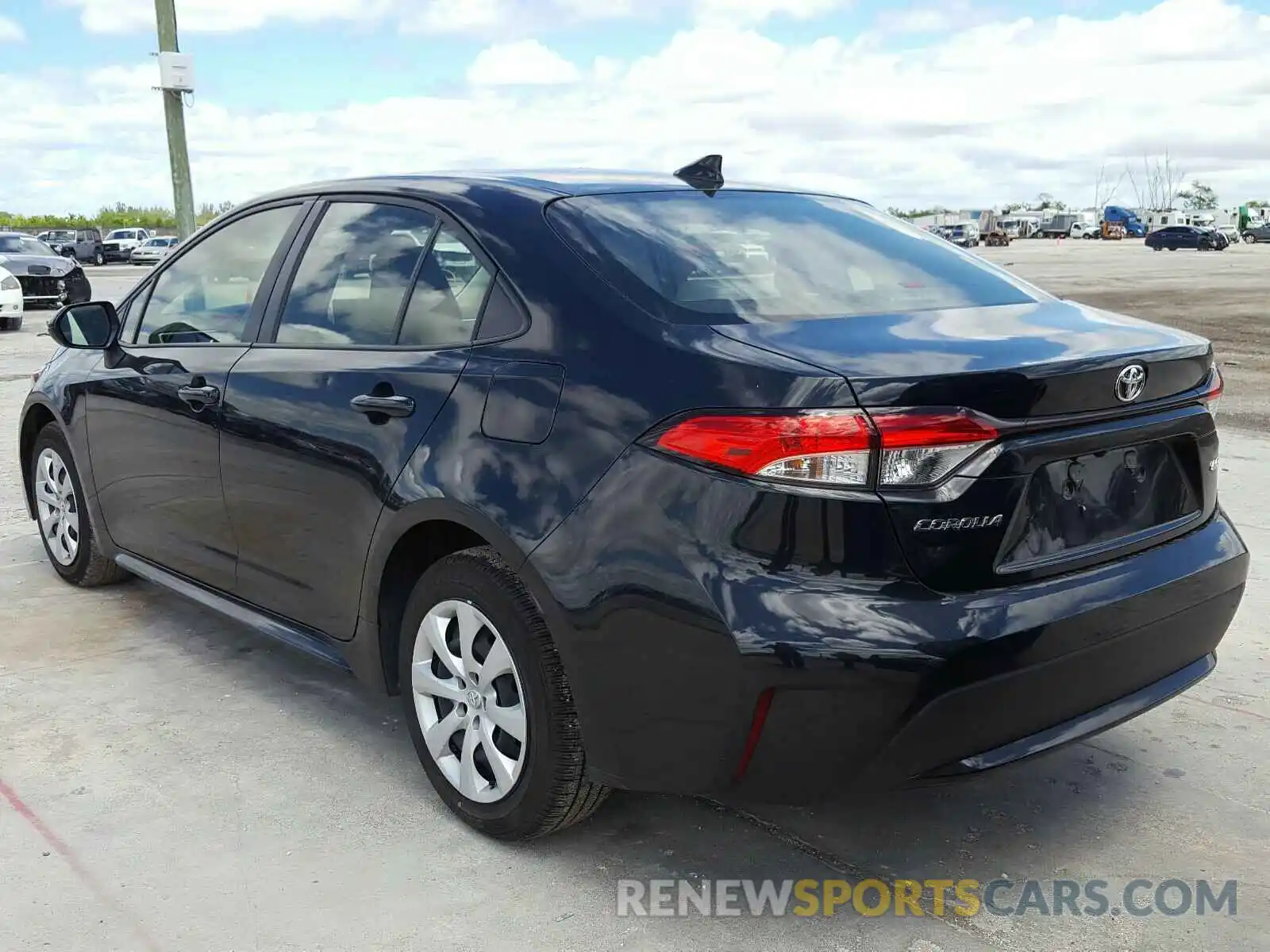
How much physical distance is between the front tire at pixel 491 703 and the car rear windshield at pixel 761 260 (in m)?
0.76

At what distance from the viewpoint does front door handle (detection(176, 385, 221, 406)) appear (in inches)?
155

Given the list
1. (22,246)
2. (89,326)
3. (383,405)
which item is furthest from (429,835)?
(22,246)

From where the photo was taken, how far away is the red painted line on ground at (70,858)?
279 centimetres

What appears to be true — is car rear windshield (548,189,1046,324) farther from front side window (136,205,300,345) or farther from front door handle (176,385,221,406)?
front door handle (176,385,221,406)

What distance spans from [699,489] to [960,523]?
52cm

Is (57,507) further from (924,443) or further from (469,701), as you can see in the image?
(924,443)

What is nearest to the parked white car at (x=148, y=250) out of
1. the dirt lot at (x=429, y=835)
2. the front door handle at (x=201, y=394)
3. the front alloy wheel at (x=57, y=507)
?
the front alloy wheel at (x=57, y=507)

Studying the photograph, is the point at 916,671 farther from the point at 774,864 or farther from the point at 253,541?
the point at 253,541

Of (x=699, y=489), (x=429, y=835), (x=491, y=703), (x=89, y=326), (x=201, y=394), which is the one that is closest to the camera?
(x=699, y=489)

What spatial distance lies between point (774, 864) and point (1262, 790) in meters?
1.40

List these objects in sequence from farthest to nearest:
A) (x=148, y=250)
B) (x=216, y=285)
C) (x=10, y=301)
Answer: (x=148, y=250) < (x=10, y=301) < (x=216, y=285)

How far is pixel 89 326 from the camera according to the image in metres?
4.61

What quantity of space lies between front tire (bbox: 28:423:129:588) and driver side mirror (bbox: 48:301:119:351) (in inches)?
21.5

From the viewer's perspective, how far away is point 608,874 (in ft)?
10.0
